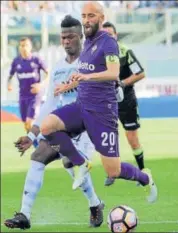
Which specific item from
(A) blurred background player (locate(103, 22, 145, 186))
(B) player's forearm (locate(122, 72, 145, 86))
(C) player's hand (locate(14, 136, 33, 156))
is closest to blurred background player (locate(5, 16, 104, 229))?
(C) player's hand (locate(14, 136, 33, 156))

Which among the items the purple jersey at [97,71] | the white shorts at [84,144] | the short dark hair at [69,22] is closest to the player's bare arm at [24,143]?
the white shorts at [84,144]

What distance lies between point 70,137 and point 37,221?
1.19 meters

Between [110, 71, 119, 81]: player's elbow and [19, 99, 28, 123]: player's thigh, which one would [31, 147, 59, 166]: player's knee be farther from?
[19, 99, 28, 123]: player's thigh

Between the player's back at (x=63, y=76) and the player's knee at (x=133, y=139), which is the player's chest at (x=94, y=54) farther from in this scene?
the player's knee at (x=133, y=139)

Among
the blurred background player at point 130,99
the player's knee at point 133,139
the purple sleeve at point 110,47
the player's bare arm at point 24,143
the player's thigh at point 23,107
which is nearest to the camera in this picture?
the purple sleeve at point 110,47

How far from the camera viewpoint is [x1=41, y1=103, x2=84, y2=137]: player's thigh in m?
7.36

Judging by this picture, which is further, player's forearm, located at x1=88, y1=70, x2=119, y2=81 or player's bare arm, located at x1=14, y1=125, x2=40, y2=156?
player's bare arm, located at x1=14, y1=125, x2=40, y2=156

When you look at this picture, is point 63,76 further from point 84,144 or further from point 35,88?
point 35,88

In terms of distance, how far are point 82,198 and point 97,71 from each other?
120 inches

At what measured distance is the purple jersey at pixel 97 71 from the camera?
7.27 meters

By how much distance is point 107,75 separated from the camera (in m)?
7.01

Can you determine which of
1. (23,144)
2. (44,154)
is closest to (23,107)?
(23,144)

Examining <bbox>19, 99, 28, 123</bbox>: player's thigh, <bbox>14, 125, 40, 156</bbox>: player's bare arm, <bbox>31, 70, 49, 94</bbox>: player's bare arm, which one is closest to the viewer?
<bbox>14, 125, 40, 156</bbox>: player's bare arm

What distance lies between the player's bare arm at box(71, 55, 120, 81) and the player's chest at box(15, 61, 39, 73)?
10680 millimetres
